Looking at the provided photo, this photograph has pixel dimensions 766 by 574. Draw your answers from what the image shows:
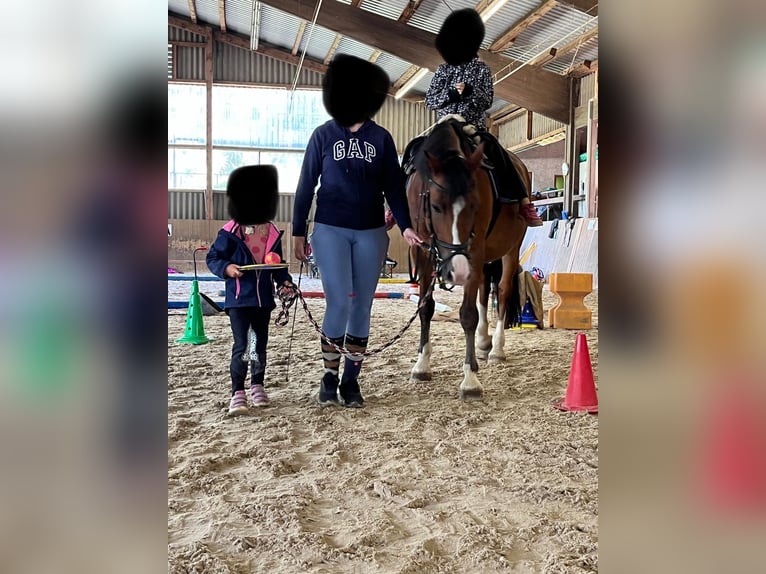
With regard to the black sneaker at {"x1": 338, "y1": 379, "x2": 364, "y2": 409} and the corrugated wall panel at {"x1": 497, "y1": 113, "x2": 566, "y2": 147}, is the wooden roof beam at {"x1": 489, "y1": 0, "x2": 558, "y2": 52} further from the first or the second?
the black sneaker at {"x1": 338, "y1": 379, "x2": 364, "y2": 409}

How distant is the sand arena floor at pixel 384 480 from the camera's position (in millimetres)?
1412

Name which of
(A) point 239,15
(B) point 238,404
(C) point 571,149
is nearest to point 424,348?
(B) point 238,404

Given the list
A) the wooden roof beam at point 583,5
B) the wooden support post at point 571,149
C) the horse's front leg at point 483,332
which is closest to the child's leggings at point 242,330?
the horse's front leg at point 483,332

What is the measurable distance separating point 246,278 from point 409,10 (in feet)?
32.5

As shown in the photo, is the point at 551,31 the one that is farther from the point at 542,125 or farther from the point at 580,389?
the point at 580,389

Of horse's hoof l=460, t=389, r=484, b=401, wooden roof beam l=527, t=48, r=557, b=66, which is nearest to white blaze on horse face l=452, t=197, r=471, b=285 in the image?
horse's hoof l=460, t=389, r=484, b=401

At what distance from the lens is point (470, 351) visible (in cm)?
312

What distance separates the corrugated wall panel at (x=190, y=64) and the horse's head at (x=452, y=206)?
50.4 ft

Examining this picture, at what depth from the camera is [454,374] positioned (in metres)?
3.58

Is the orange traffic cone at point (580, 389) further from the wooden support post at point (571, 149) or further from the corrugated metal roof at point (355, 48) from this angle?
the corrugated metal roof at point (355, 48)

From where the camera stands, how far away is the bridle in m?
2.93
